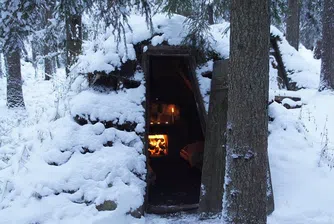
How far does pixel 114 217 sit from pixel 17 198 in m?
1.44

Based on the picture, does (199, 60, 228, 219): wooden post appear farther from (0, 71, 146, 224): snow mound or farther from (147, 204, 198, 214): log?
(0, 71, 146, 224): snow mound

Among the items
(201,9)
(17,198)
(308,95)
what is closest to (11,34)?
(17,198)

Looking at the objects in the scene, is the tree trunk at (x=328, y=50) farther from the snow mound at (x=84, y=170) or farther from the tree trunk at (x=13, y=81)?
the tree trunk at (x=13, y=81)

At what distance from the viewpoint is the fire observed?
982 centimetres

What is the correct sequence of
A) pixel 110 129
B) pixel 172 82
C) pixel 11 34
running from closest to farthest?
1. pixel 11 34
2. pixel 110 129
3. pixel 172 82

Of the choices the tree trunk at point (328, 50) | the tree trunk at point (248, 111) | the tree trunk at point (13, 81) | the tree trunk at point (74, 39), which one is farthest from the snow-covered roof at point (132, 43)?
the tree trunk at point (13, 81)

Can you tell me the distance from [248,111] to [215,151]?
216 centimetres

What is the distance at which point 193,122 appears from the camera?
32.9 feet

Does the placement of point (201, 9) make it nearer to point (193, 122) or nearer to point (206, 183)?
point (206, 183)

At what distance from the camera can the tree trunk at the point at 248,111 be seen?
329 cm

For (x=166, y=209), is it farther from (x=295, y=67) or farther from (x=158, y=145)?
(x=295, y=67)

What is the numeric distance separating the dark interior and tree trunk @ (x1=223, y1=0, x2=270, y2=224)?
3681 millimetres

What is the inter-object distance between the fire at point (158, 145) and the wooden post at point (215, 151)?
4198 mm

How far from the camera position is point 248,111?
11.1 feet
